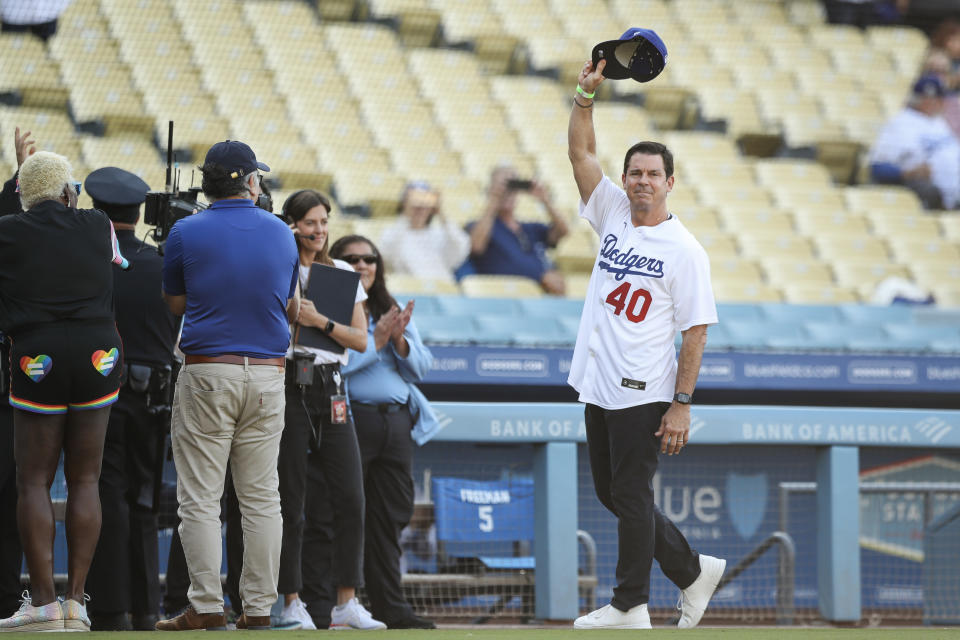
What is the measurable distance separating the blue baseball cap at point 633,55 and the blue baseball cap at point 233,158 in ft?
3.95

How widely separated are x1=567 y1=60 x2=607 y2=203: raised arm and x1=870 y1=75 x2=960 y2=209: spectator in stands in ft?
30.8

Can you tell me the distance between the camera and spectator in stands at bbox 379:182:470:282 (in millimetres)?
9781

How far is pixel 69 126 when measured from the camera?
9.91 metres

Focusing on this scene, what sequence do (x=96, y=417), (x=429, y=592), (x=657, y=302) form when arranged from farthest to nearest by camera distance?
(x=429, y=592) < (x=657, y=302) < (x=96, y=417)

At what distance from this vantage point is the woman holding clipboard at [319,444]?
446 centimetres

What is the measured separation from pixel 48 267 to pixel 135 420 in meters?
0.86

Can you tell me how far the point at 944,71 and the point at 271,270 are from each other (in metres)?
11.5

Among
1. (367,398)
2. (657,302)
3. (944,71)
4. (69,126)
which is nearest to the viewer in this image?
(657,302)

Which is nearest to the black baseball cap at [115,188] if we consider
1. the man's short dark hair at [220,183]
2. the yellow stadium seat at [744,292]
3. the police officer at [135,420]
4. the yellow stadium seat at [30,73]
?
the police officer at [135,420]

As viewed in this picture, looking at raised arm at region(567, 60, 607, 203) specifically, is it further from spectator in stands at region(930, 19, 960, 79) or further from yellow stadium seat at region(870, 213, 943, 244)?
spectator in stands at region(930, 19, 960, 79)

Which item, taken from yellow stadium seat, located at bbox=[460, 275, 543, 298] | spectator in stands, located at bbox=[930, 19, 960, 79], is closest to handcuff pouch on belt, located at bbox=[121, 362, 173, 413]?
yellow stadium seat, located at bbox=[460, 275, 543, 298]

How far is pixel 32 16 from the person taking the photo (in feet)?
34.5

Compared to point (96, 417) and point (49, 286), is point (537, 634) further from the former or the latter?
point (49, 286)

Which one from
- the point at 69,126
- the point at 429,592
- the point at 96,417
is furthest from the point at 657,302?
the point at 69,126
